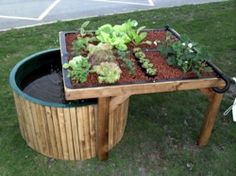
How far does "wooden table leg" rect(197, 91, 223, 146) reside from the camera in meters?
3.12

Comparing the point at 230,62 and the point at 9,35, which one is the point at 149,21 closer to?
the point at 230,62

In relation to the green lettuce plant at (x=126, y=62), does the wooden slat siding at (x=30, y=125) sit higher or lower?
lower

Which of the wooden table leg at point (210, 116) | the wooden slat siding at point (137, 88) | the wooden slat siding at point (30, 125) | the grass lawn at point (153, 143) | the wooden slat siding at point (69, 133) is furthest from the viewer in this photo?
the grass lawn at point (153, 143)

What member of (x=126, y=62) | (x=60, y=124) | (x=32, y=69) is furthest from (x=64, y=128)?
(x=32, y=69)

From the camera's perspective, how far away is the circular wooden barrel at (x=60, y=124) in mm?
2895

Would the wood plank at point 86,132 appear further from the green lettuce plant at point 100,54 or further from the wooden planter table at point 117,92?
the green lettuce plant at point 100,54

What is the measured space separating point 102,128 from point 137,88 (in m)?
0.51

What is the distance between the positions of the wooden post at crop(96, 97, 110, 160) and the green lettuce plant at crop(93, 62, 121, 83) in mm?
170

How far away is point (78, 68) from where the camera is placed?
9.15 ft

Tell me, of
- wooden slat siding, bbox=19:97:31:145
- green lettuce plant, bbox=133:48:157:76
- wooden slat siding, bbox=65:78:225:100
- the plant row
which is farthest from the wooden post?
wooden slat siding, bbox=19:97:31:145

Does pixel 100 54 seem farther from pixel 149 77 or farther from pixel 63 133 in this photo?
pixel 63 133

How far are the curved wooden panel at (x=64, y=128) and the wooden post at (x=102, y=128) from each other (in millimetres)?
69

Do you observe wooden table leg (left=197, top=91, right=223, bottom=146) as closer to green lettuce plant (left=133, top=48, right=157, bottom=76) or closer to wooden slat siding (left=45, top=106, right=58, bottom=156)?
green lettuce plant (left=133, top=48, right=157, bottom=76)

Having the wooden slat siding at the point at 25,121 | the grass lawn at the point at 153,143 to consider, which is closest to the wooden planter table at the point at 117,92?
the grass lawn at the point at 153,143
